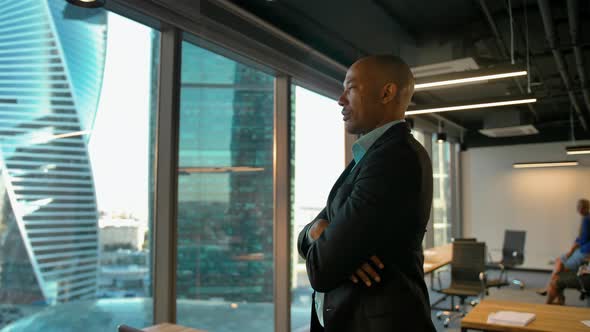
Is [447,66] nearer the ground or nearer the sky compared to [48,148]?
nearer the sky

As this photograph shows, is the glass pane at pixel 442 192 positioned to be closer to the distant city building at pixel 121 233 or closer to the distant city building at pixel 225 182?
the distant city building at pixel 225 182

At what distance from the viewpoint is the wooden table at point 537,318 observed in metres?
2.57

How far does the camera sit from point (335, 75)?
571 cm

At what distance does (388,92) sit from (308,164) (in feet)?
14.5

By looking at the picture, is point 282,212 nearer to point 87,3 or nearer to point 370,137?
point 87,3

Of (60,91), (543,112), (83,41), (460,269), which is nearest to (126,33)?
(83,41)

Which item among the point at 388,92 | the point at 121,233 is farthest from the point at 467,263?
the point at 388,92

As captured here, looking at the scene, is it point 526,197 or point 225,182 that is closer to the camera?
point 225,182

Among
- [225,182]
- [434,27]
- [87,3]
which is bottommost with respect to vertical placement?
[225,182]

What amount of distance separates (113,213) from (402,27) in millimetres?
3956

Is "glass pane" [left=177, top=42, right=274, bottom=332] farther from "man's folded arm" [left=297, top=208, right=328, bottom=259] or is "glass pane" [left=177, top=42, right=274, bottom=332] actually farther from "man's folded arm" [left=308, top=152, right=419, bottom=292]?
"man's folded arm" [left=308, top=152, right=419, bottom=292]

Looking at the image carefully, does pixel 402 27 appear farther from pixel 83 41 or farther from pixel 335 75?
pixel 83 41

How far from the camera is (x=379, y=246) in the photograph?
0.91m

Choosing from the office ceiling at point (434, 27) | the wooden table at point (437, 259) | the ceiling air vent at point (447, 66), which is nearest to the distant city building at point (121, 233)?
the office ceiling at point (434, 27)
